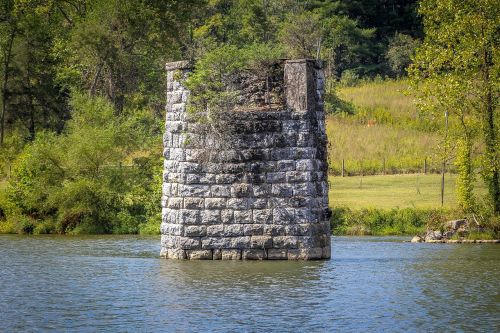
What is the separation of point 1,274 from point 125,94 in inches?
1465

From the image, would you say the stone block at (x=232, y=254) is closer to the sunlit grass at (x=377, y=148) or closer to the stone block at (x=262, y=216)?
the stone block at (x=262, y=216)

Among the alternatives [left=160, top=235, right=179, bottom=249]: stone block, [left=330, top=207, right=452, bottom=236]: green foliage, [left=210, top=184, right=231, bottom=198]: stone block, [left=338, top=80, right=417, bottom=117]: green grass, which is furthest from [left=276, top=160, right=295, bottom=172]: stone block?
[left=338, top=80, right=417, bottom=117]: green grass

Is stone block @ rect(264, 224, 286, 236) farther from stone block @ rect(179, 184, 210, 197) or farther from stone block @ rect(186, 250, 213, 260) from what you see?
stone block @ rect(179, 184, 210, 197)

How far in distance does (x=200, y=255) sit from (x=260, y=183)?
265 cm

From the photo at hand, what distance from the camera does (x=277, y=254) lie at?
29703 mm

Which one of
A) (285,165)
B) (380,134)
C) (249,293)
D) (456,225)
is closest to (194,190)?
(285,165)

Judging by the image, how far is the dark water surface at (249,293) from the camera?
2145 centimetres

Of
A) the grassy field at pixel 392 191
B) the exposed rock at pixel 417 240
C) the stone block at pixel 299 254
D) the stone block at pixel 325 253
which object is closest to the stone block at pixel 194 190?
the stone block at pixel 299 254

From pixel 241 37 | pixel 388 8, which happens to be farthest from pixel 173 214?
pixel 388 8

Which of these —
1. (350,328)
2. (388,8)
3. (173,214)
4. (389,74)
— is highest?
(388,8)

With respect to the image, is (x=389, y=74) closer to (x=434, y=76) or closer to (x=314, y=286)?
(x=434, y=76)

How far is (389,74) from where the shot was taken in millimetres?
90875

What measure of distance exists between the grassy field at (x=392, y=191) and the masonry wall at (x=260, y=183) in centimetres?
1798

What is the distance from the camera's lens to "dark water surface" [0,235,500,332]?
21.5m
